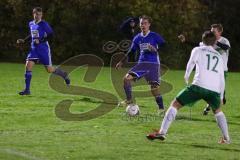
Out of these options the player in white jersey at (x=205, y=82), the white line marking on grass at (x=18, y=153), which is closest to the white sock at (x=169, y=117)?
the player in white jersey at (x=205, y=82)

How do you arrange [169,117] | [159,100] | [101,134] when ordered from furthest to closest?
[159,100] → [101,134] → [169,117]

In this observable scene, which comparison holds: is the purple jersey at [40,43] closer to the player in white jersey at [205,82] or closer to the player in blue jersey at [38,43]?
the player in blue jersey at [38,43]

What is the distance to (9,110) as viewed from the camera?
13.8 metres

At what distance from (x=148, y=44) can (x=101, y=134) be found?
10.5ft

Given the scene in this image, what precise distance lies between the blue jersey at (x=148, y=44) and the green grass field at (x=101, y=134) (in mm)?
1255

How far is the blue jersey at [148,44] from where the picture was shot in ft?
44.2

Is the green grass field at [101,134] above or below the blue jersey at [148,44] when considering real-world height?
below

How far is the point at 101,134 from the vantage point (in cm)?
1087

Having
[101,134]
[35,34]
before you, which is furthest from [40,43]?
[101,134]

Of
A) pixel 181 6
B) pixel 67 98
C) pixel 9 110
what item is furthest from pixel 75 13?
pixel 9 110

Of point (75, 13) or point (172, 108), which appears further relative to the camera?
point (75, 13)

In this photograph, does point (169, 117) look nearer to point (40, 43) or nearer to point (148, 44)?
point (148, 44)

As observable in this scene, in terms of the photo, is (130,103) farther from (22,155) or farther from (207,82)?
(22,155)

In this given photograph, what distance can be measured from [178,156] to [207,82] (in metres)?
1.41
